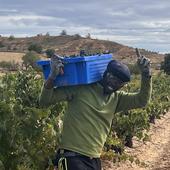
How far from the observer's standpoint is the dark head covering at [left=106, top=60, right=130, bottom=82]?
5555mm

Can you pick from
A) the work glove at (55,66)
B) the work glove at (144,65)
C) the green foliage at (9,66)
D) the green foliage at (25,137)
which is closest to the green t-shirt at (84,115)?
the work glove at (55,66)

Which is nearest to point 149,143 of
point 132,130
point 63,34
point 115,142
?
point 132,130

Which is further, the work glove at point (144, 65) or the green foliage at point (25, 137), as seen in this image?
the green foliage at point (25, 137)

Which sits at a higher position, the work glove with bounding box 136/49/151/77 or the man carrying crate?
the work glove with bounding box 136/49/151/77

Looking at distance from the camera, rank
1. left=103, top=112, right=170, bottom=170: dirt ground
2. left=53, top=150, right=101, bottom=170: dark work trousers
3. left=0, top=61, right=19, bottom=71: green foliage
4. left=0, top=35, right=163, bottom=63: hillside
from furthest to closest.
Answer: left=0, top=35, right=163, bottom=63: hillside < left=0, top=61, right=19, bottom=71: green foliage < left=103, top=112, right=170, bottom=170: dirt ground < left=53, top=150, right=101, bottom=170: dark work trousers

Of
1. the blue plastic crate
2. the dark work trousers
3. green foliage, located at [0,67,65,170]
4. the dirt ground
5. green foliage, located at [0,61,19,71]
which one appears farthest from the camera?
green foliage, located at [0,61,19,71]

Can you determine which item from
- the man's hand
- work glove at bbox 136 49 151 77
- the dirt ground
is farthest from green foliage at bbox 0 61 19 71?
the man's hand

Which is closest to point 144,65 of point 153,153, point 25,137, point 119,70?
point 119,70

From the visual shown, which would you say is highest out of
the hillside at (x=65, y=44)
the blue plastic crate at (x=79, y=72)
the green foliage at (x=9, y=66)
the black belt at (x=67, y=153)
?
the blue plastic crate at (x=79, y=72)

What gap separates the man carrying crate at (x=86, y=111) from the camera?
5395 mm

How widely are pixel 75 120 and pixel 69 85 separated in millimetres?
344

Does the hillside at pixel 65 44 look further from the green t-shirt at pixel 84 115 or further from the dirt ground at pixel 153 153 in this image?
the green t-shirt at pixel 84 115

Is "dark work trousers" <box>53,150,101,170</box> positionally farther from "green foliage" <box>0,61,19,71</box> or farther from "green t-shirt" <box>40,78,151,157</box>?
"green foliage" <box>0,61,19,71</box>

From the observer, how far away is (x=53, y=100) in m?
5.51
